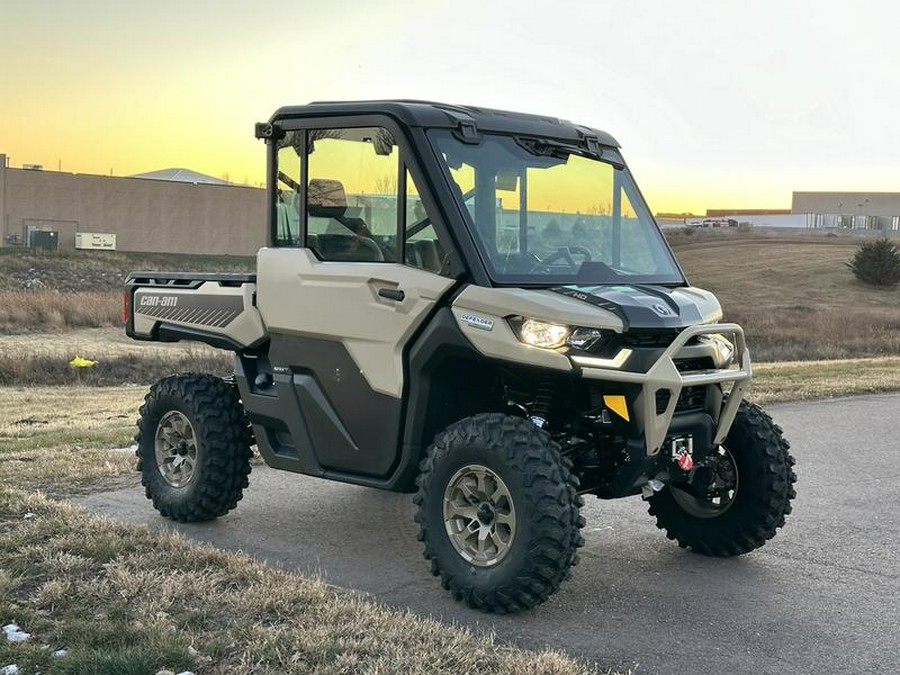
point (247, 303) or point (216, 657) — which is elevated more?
point (247, 303)

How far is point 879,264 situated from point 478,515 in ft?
199

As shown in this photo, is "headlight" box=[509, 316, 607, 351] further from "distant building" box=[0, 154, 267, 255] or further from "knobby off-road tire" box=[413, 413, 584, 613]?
"distant building" box=[0, 154, 267, 255]

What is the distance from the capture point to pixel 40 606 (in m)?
5.28

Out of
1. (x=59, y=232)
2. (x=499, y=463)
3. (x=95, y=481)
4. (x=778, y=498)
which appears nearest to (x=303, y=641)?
(x=499, y=463)

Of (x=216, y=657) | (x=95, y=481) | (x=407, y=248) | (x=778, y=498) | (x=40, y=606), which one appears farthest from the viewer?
(x=95, y=481)

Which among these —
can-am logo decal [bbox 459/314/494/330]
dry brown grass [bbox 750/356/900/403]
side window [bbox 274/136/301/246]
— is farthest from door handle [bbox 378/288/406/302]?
dry brown grass [bbox 750/356/900/403]

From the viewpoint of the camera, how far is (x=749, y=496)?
21.5 ft

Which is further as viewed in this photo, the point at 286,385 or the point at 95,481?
the point at 95,481

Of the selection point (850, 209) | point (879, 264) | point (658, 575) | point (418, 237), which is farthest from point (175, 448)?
point (850, 209)

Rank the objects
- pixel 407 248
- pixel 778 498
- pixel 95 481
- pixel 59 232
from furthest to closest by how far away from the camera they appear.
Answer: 1. pixel 59 232
2. pixel 95 481
3. pixel 778 498
4. pixel 407 248

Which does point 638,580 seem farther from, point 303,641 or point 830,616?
point 303,641

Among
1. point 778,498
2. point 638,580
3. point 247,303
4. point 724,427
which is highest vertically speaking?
point 247,303

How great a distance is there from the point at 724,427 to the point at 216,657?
9.91ft

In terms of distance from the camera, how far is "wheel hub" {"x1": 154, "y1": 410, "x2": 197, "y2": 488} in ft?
24.4
